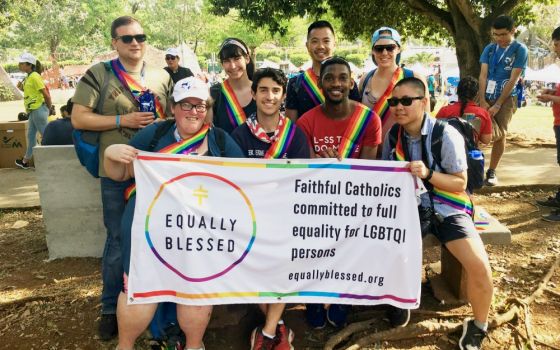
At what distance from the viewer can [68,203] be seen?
4.58m

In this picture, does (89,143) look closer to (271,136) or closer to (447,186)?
(271,136)

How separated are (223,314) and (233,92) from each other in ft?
5.74

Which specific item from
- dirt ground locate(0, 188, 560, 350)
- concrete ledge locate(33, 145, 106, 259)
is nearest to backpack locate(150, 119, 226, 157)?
dirt ground locate(0, 188, 560, 350)

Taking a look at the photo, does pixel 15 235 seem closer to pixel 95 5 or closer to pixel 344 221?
pixel 344 221

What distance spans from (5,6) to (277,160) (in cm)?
2216

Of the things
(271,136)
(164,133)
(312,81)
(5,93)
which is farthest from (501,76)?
(5,93)

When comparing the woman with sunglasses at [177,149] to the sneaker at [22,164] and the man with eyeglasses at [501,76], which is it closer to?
the man with eyeglasses at [501,76]

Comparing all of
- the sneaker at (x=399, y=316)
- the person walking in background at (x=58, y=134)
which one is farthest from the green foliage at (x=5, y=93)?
the sneaker at (x=399, y=316)

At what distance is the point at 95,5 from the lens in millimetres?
54469

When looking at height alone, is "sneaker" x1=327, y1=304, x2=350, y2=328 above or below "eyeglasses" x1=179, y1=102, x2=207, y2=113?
below

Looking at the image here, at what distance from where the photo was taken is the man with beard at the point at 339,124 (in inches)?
125

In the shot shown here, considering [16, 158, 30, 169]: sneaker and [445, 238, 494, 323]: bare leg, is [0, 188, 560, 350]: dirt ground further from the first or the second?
[16, 158, 30, 169]: sneaker

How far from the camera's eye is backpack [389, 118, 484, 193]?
115 inches

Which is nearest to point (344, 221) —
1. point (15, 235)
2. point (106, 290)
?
point (106, 290)
